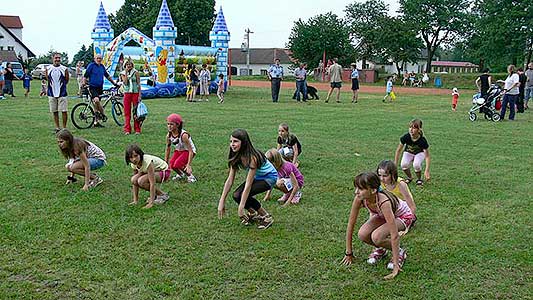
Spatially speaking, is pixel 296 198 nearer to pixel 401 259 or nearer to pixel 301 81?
pixel 401 259

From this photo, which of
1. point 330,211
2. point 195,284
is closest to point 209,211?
point 330,211

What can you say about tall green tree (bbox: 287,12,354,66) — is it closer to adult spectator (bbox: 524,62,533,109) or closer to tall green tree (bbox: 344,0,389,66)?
tall green tree (bbox: 344,0,389,66)

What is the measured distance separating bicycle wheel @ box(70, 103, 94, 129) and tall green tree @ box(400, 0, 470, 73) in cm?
5671

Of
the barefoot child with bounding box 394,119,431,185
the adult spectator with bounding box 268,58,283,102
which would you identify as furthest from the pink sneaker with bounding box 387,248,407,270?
the adult spectator with bounding box 268,58,283,102

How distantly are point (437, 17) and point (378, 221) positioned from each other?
66.8 m

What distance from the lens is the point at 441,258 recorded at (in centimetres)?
489

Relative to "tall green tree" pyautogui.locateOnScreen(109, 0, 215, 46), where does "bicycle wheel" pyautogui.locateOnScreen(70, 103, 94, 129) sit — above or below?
below

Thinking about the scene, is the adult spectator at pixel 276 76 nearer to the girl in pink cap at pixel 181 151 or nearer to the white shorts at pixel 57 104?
the white shorts at pixel 57 104

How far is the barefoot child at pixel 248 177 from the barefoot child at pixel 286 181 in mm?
631

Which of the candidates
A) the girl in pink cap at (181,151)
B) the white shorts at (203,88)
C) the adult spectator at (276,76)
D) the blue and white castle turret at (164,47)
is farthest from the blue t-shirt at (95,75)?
the blue and white castle turret at (164,47)

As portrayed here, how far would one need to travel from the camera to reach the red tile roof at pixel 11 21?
88125 millimetres

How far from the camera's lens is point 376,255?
15.8ft

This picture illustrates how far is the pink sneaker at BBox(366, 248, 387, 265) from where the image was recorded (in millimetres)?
4763

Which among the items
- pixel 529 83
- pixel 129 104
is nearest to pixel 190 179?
pixel 129 104
